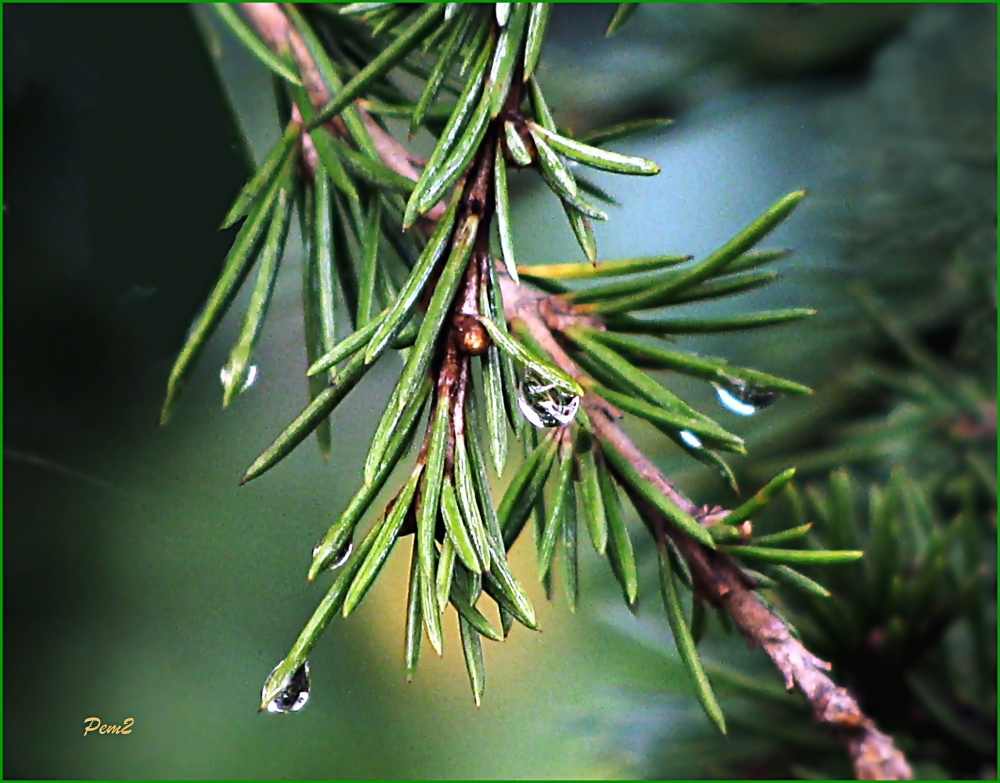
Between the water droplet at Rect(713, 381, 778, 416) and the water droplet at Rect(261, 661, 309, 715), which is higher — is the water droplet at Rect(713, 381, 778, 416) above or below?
above

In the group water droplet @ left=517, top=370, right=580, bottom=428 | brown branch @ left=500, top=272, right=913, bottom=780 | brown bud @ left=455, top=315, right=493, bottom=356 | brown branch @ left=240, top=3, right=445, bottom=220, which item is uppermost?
brown branch @ left=240, top=3, right=445, bottom=220

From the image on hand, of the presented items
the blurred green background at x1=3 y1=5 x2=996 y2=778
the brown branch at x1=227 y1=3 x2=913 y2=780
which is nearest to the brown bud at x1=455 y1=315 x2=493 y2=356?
the brown branch at x1=227 y1=3 x2=913 y2=780

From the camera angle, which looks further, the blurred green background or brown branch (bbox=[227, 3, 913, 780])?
the blurred green background

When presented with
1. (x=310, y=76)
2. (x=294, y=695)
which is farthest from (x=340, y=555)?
(x=310, y=76)

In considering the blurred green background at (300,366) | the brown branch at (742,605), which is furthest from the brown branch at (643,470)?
the blurred green background at (300,366)

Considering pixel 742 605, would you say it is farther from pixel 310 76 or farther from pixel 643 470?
pixel 310 76

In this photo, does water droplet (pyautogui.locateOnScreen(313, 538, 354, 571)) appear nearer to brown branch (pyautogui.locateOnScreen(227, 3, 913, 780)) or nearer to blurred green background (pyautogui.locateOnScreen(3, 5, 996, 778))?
brown branch (pyautogui.locateOnScreen(227, 3, 913, 780))

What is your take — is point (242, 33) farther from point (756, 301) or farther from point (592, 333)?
point (756, 301)
